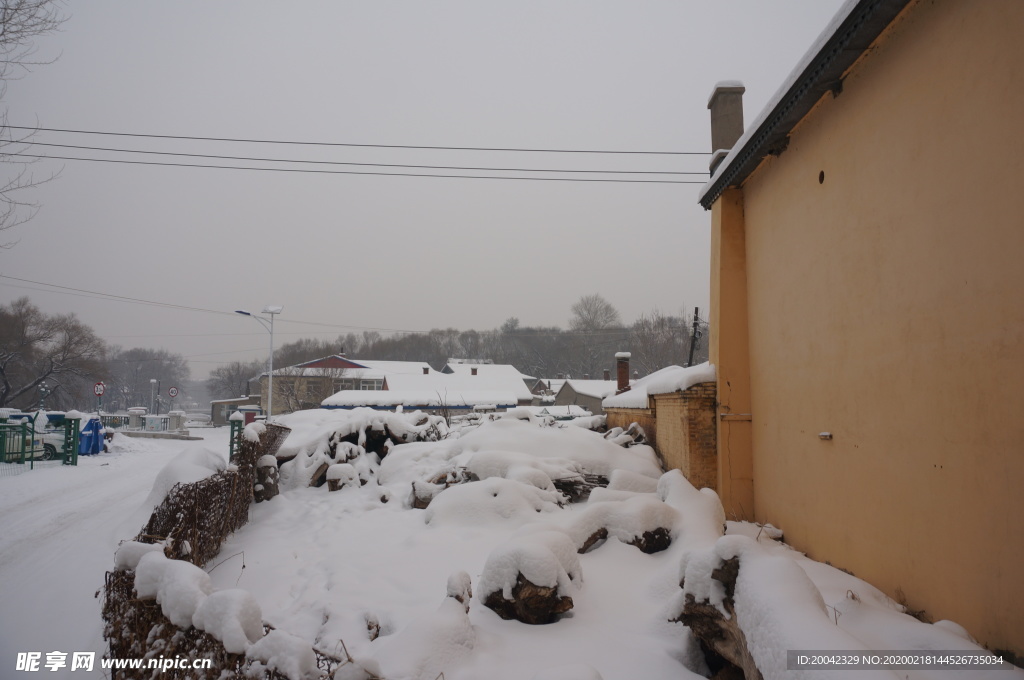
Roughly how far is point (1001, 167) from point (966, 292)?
0.79 meters

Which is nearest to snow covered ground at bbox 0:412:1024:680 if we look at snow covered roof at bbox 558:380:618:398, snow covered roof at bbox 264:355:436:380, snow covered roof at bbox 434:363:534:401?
snow covered roof at bbox 434:363:534:401

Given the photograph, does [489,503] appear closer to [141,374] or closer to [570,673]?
[570,673]

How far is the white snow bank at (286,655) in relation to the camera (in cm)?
237

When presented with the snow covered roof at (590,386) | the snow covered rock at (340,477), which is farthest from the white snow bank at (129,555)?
the snow covered roof at (590,386)

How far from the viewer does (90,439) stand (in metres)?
17.3

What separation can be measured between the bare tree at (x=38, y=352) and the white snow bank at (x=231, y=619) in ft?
155

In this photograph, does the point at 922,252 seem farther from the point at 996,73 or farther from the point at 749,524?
the point at 749,524

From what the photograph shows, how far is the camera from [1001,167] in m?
3.10

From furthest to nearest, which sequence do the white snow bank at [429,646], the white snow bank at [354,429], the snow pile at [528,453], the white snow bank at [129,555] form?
the white snow bank at [354,429], the snow pile at [528,453], the white snow bank at [129,555], the white snow bank at [429,646]

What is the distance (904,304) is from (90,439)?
22573mm

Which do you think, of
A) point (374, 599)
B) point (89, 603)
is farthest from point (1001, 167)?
point (89, 603)

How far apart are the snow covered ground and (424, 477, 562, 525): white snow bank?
0.03 meters

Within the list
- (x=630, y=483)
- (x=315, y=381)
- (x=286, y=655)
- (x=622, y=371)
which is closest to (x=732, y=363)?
(x=630, y=483)

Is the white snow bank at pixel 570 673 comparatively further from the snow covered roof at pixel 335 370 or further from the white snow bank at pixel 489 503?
the snow covered roof at pixel 335 370
